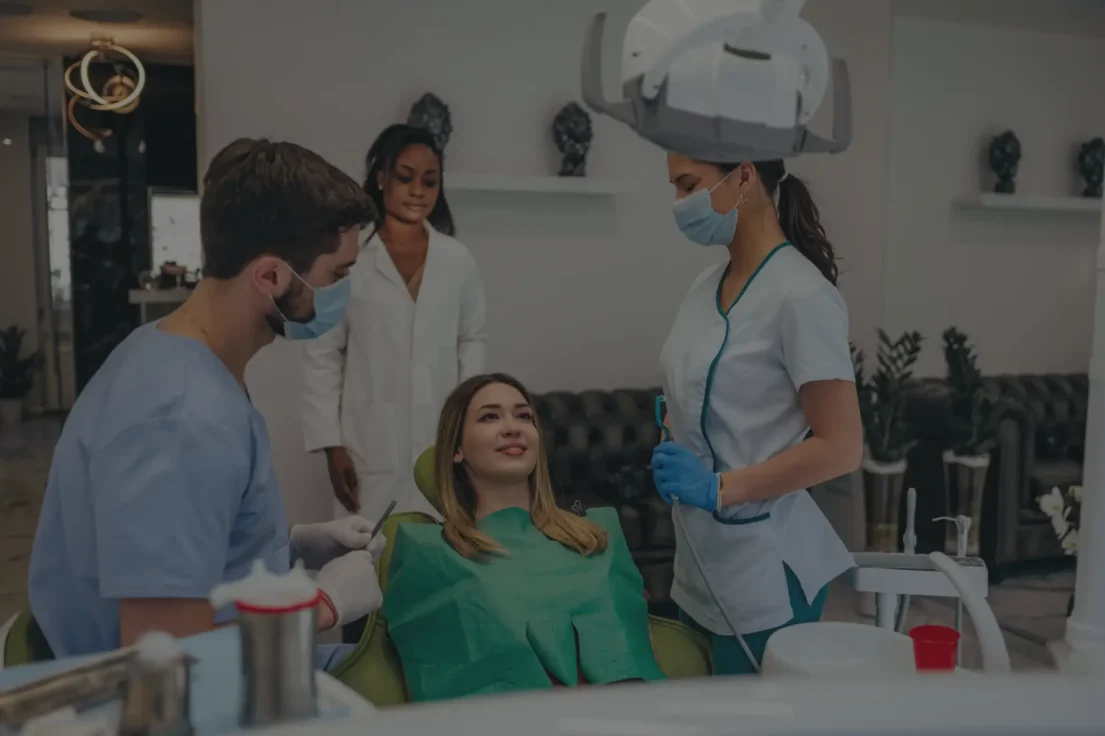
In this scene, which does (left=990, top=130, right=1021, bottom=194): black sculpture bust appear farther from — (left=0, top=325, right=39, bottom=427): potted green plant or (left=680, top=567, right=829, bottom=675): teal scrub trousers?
(left=0, top=325, right=39, bottom=427): potted green plant

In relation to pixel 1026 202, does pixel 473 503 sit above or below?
below

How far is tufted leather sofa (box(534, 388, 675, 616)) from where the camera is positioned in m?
4.04

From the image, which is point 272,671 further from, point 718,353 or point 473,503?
point 473,503

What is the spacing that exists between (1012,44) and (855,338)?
6.04ft

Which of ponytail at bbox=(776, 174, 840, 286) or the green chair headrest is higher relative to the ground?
ponytail at bbox=(776, 174, 840, 286)

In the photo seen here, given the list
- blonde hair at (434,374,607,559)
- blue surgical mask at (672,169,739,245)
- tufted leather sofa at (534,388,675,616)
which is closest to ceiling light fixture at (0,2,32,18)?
tufted leather sofa at (534,388,675,616)

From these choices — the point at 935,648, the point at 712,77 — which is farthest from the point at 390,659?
the point at 712,77

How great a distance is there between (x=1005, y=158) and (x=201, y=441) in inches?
195

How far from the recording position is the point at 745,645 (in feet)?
5.89

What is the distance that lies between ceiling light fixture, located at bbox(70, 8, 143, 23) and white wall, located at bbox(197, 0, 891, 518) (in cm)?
274

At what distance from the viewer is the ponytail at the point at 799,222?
6.23 feet

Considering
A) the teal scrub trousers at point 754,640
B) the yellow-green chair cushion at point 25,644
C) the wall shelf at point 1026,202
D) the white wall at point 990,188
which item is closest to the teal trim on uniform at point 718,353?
the teal scrub trousers at point 754,640

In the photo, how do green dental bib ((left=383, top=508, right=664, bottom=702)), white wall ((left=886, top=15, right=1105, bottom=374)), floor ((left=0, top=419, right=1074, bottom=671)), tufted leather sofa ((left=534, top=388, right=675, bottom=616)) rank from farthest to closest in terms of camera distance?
white wall ((left=886, top=15, right=1105, bottom=374)) < tufted leather sofa ((left=534, top=388, right=675, bottom=616)) < floor ((left=0, top=419, right=1074, bottom=671)) < green dental bib ((left=383, top=508, right=664, bottom=702))

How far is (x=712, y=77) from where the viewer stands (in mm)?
914
